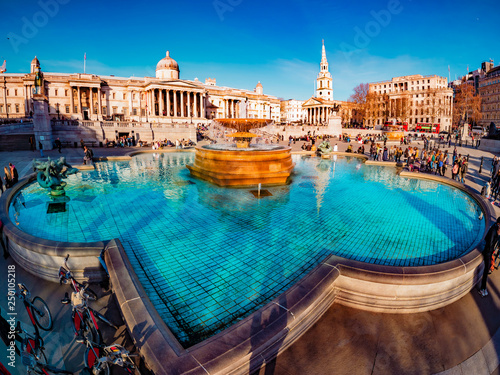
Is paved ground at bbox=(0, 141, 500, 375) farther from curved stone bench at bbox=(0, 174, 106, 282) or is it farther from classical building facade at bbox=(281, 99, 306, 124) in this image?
classical building facade at bbox=(281, 99, 306, 124)

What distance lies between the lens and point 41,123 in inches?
1064

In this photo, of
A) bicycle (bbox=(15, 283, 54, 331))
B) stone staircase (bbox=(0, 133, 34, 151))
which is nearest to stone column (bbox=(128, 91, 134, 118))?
stone staircase (bbox=(0, 133, 34, 151))

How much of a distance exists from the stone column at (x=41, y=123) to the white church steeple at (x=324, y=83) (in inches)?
3757

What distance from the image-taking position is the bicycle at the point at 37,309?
4023 millimetres

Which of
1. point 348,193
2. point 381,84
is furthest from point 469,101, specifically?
point 348,193

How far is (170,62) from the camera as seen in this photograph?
217 ft

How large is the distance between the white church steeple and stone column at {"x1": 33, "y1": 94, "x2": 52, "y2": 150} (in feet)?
313

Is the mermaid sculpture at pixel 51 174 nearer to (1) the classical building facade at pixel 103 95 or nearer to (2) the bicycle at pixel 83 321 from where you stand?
(2) the bicycle at pixel 83 321

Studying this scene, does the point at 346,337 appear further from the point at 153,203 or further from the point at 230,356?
the point at 153,203

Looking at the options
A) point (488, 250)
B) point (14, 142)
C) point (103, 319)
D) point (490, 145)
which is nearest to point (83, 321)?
point (103, 319)

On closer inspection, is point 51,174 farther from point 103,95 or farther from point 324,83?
point 324,83

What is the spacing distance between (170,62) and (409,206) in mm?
68105

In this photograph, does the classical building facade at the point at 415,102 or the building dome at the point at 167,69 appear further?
the classical building facade at the point at 415,102

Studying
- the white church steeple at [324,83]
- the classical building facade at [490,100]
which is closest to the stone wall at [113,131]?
the white church steeple at [324,83]
